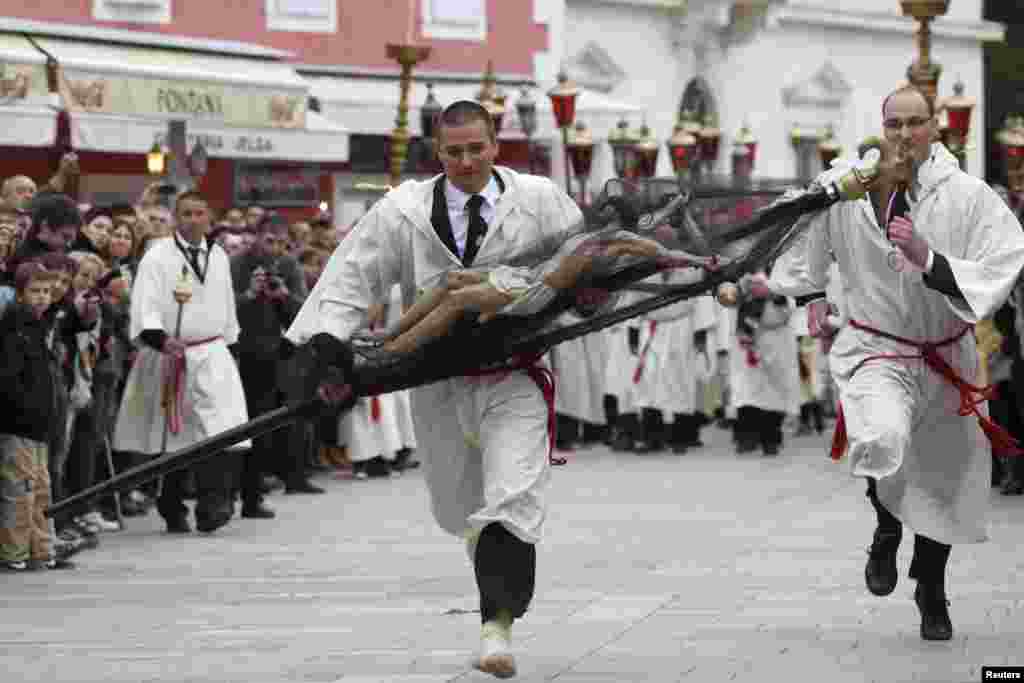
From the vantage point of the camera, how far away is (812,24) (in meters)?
41.5

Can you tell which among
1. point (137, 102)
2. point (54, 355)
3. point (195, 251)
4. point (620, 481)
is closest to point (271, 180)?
point (137, 102)

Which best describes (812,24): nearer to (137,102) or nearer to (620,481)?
(137,102)

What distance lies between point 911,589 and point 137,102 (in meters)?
14.0

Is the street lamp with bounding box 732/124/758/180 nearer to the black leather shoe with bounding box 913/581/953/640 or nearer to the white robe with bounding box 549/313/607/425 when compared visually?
the white robe with bounding box 549/313/607/425

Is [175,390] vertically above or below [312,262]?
below

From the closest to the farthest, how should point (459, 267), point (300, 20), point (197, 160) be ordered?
1. point (459, 267)
2. point (197, 160)
3. point (300, 20)

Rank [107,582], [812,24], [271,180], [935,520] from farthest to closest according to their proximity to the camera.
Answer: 1. [812,24]
2. [271,180]
3. [107,582]
4. [935,520]

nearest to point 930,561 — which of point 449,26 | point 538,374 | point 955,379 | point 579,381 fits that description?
point 955,379

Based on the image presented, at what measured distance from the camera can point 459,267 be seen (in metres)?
9.20

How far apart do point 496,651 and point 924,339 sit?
2234 mm

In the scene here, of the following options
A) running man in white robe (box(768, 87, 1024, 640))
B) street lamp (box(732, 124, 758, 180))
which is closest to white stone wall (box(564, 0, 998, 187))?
street lamp (box(732, 124, 758, 180))

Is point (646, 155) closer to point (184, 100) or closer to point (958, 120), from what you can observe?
point (184, 100)

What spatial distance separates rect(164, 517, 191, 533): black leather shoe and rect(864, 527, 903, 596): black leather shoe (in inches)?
248

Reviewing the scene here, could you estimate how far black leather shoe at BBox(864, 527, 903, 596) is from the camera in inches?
396
